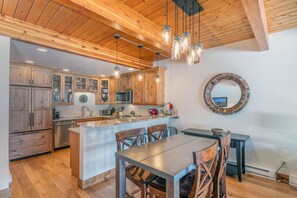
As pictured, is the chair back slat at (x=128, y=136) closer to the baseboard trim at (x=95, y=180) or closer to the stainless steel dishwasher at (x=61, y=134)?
the baseboard trim at (x=95, y=180)

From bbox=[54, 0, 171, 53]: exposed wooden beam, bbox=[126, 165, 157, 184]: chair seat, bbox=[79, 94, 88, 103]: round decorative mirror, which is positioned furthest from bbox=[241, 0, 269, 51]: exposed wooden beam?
bbox=[79, 94, 88, 103]: round decorative mirror

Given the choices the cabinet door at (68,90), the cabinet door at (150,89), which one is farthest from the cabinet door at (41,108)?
the cabinet door at (150,89)

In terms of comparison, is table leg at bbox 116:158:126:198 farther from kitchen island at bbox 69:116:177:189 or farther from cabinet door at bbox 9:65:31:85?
cabinet door at bbox 9:65:31:85

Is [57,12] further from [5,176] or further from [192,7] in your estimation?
[5,176]

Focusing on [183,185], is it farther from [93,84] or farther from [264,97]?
[93,84]

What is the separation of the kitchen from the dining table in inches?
0.5

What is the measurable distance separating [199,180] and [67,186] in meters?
2.35

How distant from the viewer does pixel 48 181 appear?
272 cm

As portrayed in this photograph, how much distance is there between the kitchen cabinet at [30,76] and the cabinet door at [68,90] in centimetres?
75

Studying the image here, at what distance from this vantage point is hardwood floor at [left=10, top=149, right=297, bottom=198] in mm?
2340

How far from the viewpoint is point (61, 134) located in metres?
4.46

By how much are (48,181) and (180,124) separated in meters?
3.06

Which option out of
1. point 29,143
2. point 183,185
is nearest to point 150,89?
point 183,185

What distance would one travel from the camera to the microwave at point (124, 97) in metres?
4.91
